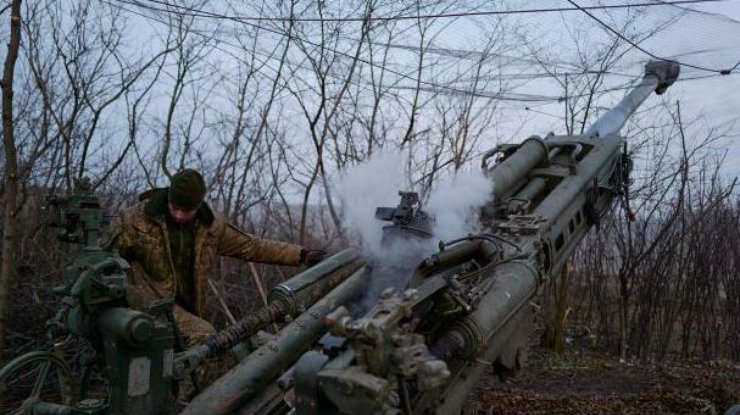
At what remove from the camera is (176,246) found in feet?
15.6

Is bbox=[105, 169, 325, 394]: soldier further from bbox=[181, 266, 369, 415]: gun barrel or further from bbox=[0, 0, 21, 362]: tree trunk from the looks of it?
bbox=[181, 266, 369, 415]: gun barrel

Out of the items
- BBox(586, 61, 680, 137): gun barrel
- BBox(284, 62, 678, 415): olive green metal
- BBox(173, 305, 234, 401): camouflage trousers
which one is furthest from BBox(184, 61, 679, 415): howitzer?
BBox(173, 305, 234, 401): camouflage trousers

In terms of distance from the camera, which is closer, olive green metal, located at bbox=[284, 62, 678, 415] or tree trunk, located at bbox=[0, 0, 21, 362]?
olive green metal, located at bbox=[284, 62, 678, 415]

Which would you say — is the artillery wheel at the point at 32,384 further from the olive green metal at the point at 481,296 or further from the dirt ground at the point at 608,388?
the dirt ground at the point at 608,388

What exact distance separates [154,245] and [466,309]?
245 cm

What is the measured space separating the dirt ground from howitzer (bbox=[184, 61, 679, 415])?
1509mm

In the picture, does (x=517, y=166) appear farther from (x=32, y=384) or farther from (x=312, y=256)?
(x=32, y=384)

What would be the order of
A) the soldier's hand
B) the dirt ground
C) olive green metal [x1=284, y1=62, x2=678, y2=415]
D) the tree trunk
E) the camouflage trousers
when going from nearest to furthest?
olive green metal [x1=284, y1=62, x2=678, y2=415] < the camouflage trousers < the tree trunk < the soldier's hand < the dirt ground

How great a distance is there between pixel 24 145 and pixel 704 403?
8.60m

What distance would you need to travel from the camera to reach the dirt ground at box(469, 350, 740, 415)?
22.1 ft

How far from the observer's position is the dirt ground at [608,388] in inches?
265

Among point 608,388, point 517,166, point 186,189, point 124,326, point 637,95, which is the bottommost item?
point 608,388

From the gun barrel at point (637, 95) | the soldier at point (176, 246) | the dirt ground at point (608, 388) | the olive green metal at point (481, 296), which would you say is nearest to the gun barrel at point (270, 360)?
the olive green metal at point (481, 296)

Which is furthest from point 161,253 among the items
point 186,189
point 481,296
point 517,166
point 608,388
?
point 608,388
